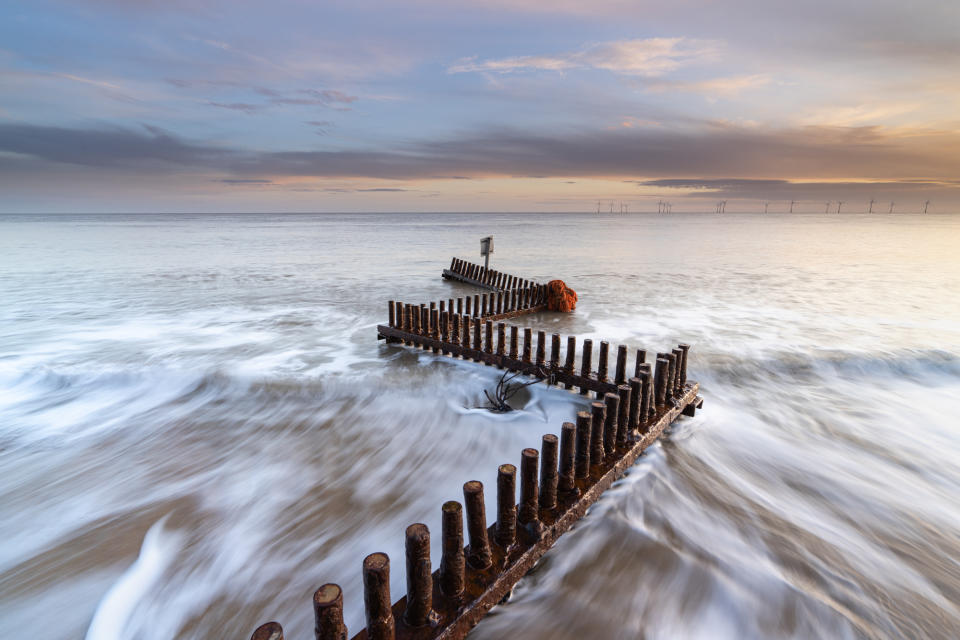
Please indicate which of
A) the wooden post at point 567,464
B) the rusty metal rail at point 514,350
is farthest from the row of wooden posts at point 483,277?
the wooden post at point 567,464

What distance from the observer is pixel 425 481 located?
496cm

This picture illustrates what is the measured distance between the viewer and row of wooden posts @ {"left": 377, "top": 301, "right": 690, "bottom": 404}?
5.01 meters

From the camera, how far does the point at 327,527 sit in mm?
4145

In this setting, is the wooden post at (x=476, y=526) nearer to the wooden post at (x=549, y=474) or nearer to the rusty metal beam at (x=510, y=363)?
the wooden post at (x=549, y=474)

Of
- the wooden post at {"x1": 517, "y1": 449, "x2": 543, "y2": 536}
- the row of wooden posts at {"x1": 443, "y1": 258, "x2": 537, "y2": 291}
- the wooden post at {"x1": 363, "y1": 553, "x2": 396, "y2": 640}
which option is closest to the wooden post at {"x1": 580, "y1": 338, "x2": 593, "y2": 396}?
the wooden post at {"x1": 517, "y1": 449, "x2": 543, "y2": 536}

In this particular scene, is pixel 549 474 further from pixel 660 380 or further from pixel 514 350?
pixel 514 350

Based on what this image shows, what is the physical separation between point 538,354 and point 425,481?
7.46 feet

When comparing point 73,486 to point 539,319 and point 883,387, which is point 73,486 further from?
point 883,387

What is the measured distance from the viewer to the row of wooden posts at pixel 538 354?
5007mm

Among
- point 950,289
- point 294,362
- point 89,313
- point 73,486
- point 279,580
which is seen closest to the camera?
point 279,580

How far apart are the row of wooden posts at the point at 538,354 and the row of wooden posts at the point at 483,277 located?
534 centimetres

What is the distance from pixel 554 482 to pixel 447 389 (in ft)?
13.5

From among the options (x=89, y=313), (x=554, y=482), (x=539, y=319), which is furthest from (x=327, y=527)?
(x=89, y=313)

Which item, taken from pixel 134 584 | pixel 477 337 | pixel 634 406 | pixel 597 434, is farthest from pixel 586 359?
pixel 134 584
